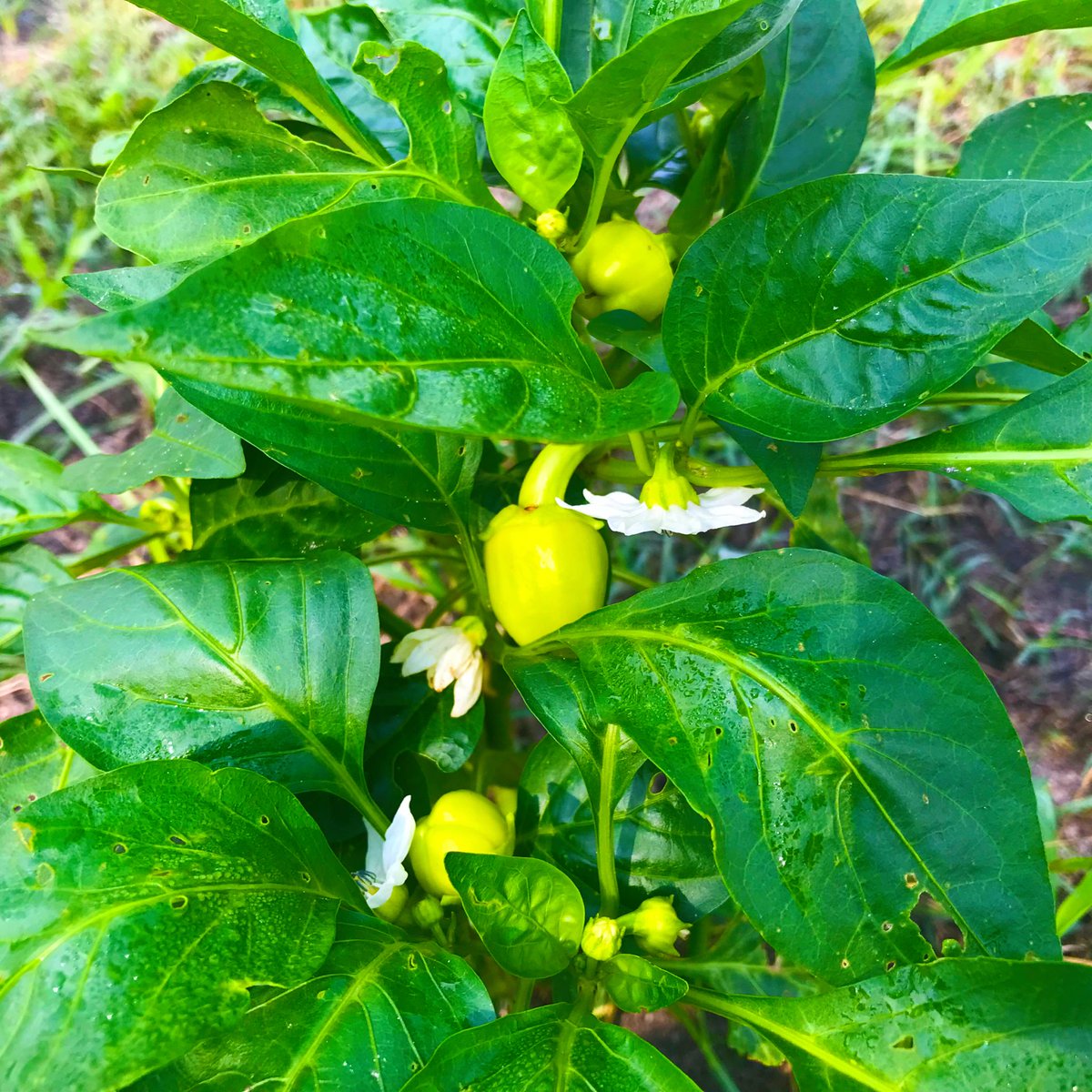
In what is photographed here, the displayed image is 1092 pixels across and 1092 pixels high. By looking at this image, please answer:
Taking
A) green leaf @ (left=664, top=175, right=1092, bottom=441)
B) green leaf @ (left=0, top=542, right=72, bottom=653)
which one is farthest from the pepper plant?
green leaf @ (left=0, top=542, right=72, bottom=653)

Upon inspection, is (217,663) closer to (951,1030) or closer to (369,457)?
(369,457)

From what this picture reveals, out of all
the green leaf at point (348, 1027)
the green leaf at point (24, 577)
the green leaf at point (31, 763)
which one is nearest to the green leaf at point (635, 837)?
the green leaf at point (348, 1027)

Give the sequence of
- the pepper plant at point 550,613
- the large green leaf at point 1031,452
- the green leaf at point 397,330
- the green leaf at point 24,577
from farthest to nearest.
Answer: the green leaf at point 24,577
the large green leaf at point 1031,452
the pepper plant at point 550,613
the green leaf at point 397,330

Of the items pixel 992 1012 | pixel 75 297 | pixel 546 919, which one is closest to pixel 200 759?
pixel 546 919

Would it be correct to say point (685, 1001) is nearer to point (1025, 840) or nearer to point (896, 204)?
point (1025, 840)

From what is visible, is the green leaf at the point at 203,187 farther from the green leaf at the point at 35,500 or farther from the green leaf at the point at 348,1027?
the green leaf at the point at 348,1027
